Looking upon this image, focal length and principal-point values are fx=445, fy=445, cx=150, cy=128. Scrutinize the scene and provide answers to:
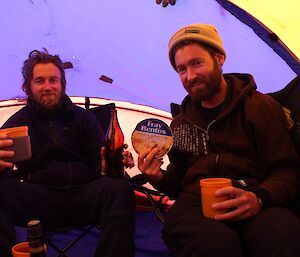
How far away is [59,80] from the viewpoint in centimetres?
230

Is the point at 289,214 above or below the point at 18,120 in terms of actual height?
below

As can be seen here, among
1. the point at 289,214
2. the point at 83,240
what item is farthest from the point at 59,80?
the point at 289,214

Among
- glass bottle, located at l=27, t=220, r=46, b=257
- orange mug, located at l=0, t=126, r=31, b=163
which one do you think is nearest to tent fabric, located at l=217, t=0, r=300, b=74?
orange mug, located at l=0, t=126, r=31, b=163

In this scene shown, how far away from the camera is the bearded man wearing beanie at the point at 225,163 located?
4.44 feet

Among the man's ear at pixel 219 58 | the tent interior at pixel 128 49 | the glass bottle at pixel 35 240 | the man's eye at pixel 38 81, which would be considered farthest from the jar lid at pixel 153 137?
the tent interior at pixel 128 49

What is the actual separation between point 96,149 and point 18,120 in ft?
1.36

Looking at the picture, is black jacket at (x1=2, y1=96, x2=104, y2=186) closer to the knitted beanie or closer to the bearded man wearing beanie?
the bearded man wearing beanie

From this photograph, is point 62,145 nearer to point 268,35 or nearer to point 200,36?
point 200,36

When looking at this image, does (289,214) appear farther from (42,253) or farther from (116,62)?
(116,62)

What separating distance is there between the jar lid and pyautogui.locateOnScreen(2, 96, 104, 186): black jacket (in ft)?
1.67

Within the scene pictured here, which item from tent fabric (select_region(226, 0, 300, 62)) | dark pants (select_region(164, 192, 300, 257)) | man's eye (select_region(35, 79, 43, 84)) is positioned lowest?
dark pants (select_region(164, 192, 300, 257))

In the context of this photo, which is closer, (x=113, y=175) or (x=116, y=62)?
(x=113, y=175)

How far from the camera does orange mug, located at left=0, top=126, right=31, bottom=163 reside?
1.67 meters

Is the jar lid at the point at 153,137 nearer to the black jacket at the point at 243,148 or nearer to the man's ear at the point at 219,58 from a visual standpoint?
the black jacket at the point at 243,148
